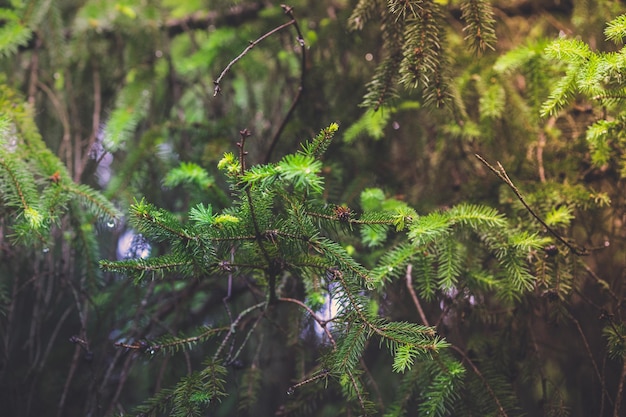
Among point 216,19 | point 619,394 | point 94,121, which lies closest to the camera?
point 619,394

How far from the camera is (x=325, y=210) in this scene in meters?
0.88

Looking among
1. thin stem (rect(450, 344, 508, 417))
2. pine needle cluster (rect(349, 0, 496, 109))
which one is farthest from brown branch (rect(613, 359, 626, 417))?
pine needle cluster (rect(349, 0, 496, 109))

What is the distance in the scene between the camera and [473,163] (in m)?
1.48

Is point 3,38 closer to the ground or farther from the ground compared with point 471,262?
farther from the ground

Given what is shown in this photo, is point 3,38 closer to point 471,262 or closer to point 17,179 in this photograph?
point 17,179

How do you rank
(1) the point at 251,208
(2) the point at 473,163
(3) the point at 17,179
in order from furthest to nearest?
(2) the point at 473,163 → (3) the point at 17,179 → (1) the point at 251,208

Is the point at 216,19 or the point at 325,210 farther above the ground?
the point at 216,19

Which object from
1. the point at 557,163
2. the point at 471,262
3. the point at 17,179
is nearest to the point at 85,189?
the point at 17,179

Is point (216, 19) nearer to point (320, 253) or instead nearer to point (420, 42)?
point (420, 42)

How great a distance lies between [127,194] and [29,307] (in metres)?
0.71

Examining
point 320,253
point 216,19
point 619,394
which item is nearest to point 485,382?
point 619,394

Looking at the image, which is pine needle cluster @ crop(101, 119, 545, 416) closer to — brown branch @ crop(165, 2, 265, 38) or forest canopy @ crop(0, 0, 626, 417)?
forest canopy @ crop(0, 0, 626, 417)

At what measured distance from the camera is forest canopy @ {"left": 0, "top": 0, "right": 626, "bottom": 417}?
0.91 m

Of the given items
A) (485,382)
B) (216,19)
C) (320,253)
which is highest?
(216,19)
